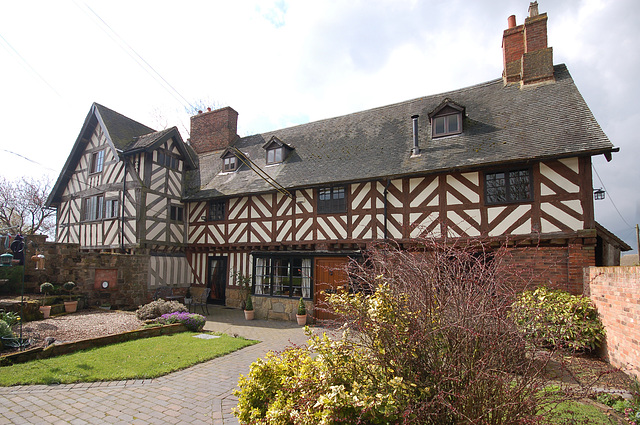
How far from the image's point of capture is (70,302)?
1198 centimetres

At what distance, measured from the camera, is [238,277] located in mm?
15438

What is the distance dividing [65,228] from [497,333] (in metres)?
21.3

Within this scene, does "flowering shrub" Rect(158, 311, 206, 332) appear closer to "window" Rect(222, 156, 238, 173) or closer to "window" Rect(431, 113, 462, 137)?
"window" Rect(222, 156, 238, 173)

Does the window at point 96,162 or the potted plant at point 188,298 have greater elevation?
the window at point 96,162

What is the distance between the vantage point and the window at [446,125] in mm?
12414

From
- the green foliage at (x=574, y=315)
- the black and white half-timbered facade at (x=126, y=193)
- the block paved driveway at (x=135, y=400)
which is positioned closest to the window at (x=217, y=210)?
the black and white half-timbered facade at (x=126, y=193)

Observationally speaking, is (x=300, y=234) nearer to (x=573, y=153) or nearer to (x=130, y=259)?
(x=130, y=259)

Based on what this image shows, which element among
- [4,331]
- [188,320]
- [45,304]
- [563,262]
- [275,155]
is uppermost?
[275,155]

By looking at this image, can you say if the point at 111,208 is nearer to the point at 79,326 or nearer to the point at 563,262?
the point at 79,326

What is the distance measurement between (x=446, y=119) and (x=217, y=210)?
35.4 ft

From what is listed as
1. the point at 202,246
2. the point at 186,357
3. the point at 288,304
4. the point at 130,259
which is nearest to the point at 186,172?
the point at 202,246

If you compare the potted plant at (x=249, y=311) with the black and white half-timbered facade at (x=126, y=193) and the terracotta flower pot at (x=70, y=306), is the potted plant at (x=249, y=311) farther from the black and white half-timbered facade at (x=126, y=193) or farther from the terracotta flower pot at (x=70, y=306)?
the terracotta flower pot at (x=70, y=306)

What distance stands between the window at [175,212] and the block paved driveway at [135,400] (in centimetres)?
1130

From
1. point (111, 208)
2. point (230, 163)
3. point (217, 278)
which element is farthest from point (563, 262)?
point (111, 208)
